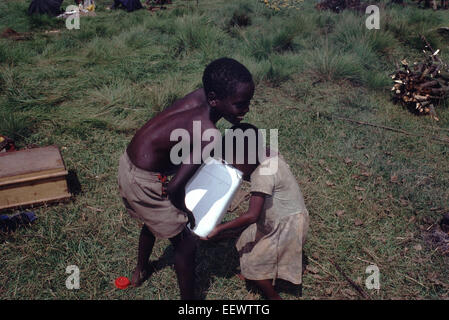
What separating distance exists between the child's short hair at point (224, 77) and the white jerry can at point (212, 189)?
15.3 inches

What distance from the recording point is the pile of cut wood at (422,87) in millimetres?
5168

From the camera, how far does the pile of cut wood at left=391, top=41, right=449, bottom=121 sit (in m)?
5.17

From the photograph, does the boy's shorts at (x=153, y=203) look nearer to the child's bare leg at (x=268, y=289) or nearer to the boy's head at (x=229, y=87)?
the boy's head at (x=229, y=87)

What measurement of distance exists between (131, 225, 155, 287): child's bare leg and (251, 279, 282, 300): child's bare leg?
2.51 ft

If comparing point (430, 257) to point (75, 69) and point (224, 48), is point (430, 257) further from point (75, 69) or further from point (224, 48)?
point (75, 69)

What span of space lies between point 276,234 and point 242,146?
0.64 metres

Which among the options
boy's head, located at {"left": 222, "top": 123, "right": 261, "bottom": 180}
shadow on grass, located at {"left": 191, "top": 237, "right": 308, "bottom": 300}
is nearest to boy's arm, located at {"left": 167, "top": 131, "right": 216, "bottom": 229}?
boy's head, located at {"left": 222, "top": 123, "right": 261, "bottom": 180}

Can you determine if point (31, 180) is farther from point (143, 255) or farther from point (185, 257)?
point (185, 257)

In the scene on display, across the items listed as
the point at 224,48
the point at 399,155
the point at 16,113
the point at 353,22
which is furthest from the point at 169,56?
the point at 399,155

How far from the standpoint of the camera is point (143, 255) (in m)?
2.57

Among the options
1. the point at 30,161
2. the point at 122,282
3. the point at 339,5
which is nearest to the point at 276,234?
the point at 122,282

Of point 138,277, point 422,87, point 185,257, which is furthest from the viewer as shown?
point 422,87

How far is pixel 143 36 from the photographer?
7449 millimetres

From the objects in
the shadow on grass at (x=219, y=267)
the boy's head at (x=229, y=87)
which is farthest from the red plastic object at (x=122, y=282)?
the boy's head at (x=229, y=87)
